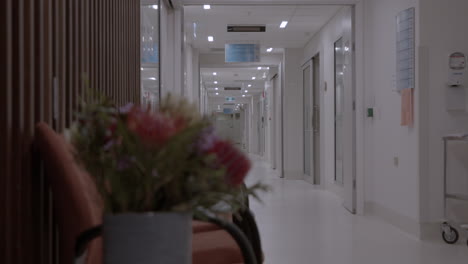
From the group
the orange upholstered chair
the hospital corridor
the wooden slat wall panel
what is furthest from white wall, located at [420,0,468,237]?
the orange upholstered chair

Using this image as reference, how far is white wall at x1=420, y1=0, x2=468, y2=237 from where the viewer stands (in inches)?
195

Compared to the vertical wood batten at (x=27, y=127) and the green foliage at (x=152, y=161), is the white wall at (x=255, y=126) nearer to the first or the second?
the vertical wood batten at (x=27, y=127)

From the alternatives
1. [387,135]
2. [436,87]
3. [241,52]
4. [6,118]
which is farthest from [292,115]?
[6,118]

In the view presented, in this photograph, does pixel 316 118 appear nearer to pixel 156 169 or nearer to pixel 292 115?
pixel 292 115

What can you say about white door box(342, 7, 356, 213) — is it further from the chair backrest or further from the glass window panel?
the chair backrest

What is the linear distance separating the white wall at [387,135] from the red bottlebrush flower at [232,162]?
4.42m

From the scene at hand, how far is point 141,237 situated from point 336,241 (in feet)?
13.6

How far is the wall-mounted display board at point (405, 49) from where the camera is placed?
507cm

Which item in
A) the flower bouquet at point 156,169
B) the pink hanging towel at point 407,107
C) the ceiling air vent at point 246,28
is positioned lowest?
the flower bouquet at point 156,169

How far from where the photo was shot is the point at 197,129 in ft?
3.10

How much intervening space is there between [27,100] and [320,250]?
3.46m

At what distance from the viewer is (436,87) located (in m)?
4.98

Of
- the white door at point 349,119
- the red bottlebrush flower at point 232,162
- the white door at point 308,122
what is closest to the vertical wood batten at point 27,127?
the red bottlebrush flower at point 232,162

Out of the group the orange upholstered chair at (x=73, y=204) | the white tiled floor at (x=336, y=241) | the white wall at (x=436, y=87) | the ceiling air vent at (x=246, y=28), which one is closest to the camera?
the orange upholstered chair at (x=73, y=204)
